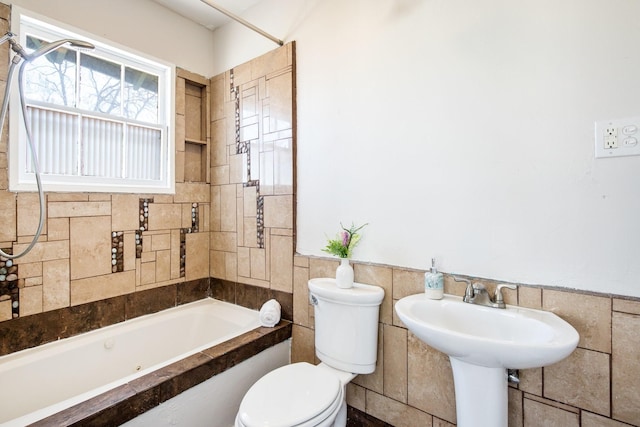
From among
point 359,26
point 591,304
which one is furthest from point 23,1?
point 591,304

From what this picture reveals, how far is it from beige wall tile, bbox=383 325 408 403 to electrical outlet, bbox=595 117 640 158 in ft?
3.67

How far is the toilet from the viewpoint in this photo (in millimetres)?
1213

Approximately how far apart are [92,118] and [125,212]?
0.64 m

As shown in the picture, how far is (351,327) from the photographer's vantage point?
156 centimetres

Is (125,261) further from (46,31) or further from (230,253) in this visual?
(46,31)

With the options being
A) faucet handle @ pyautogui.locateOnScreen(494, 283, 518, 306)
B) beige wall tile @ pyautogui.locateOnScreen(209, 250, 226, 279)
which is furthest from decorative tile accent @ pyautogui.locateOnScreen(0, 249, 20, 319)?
faucet handle @ pyautogui.locateOnScreen(494, 283, 518, 306)

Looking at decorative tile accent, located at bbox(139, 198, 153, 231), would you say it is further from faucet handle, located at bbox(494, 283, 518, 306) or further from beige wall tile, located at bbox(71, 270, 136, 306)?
faucet handle, located at bbox(494, 283, 518, 306)

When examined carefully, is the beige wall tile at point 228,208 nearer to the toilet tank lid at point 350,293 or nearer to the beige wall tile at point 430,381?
the toilet tank lid at point 350,293

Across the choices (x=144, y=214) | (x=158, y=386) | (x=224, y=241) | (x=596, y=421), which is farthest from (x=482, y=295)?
(x=144, y=214)

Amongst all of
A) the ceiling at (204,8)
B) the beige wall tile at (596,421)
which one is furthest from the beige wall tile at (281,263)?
the ceiling at (204,8)

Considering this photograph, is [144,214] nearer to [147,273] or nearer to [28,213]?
[147,273]

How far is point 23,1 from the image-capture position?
1.68 meters

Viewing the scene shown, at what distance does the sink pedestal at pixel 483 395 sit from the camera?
3.81 feet

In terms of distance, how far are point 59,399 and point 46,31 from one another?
2077 mm
